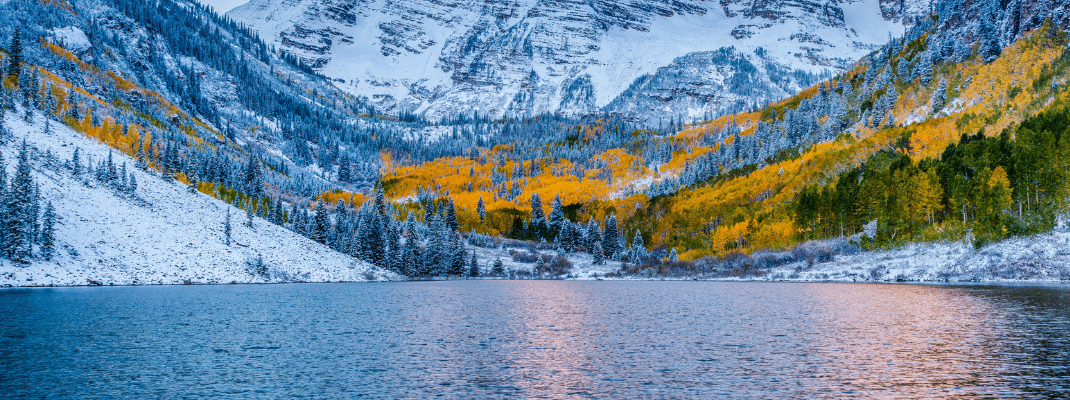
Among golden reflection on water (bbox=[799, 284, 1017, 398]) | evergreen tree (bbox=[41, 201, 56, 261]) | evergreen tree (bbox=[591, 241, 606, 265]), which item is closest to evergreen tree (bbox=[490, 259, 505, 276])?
evergreen tree (bbox=[591, 241, 606, 265])

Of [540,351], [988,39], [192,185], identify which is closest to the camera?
[540,351]

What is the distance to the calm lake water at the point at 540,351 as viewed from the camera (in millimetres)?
24766

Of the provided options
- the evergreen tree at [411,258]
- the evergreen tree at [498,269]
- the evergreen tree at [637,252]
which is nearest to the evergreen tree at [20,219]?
the evergreen tree at [411,258]


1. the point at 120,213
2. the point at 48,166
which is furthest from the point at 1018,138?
the point at 48,166

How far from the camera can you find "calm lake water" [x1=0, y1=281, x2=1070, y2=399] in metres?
24.8

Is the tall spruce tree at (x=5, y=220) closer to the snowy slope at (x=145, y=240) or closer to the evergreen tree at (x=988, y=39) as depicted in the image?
the snowy slope at (x=145, y=240)

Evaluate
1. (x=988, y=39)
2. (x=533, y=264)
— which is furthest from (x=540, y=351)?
(x=988, y=39)

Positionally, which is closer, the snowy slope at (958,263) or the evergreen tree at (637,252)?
the snowy slope at (958,263)

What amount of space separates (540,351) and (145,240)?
92367mm

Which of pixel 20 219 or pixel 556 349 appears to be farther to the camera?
pixel 20 219

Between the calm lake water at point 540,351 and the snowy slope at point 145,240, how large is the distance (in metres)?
33.6

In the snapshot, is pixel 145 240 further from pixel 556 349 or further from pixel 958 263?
pixel 958 263

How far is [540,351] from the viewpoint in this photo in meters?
34.5

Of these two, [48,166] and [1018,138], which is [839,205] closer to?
[1018,138]
